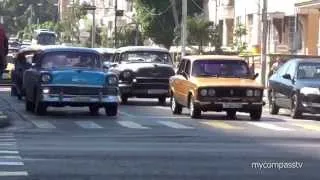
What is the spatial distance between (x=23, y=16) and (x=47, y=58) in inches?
5302

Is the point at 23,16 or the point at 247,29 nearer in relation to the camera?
the point at 247,29

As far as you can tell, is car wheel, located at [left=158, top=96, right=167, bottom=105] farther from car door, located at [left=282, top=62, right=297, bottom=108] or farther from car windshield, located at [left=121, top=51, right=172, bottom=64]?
car door, located at [left=282, top=62, right=297, bottom=108]

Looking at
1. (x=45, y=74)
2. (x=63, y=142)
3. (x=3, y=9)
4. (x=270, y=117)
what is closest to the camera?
(x=63, y=142)

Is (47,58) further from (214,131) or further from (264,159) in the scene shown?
(264,159)

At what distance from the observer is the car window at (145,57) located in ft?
99.4

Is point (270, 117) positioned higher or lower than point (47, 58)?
lower

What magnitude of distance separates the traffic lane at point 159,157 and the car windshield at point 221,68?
21.7 ft

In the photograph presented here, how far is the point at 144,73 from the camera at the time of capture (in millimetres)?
29562

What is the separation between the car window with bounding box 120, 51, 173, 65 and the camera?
99.4ft

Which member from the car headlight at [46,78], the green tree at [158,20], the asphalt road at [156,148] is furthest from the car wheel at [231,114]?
the green tree at [158,20]

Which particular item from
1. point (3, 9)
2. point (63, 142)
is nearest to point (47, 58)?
point (63, 142)

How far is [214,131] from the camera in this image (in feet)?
63.3

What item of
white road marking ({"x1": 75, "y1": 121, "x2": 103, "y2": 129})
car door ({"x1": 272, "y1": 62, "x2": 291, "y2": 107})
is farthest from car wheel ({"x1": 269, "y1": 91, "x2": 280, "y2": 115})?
white road marking ({"x1": 75, "y1": 121, "x2": 103, "y2": 129})

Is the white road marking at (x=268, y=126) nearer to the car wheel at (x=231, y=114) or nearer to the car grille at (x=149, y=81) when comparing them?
the car wheel at (x=231, y=114)
